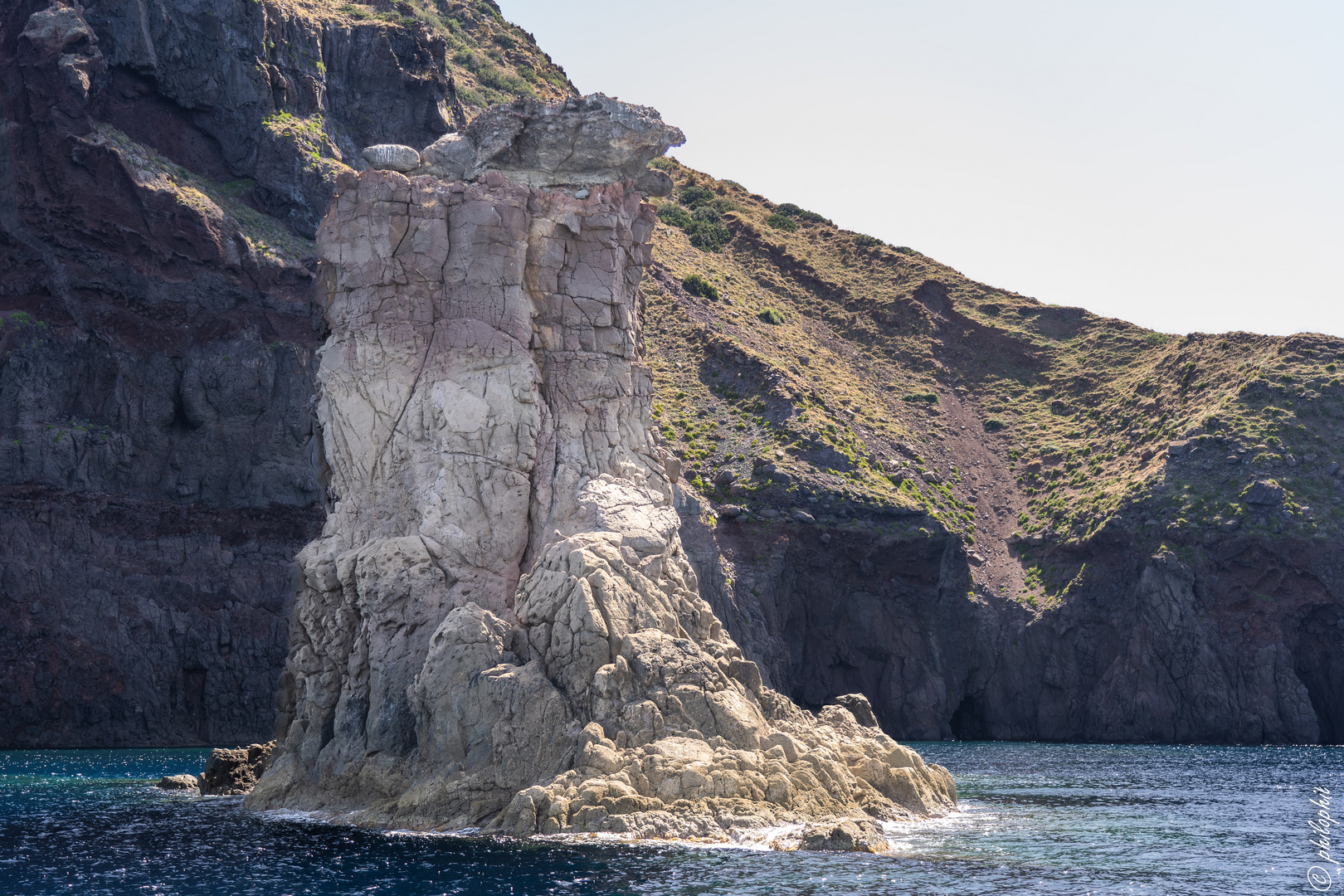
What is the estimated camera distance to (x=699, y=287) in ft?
346

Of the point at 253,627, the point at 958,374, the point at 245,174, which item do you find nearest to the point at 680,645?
the point at 253,627

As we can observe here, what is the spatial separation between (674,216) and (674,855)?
102426mm

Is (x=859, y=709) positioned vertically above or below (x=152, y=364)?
below

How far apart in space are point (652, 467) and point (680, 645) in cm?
962

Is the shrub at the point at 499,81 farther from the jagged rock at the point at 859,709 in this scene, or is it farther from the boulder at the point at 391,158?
the jagged rock at the point at 859,709

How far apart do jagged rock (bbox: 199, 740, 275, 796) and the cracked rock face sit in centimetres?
499

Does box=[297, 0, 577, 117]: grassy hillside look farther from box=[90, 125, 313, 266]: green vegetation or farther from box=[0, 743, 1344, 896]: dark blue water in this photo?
box=[0, 743, 1344, 896]: dark blue water

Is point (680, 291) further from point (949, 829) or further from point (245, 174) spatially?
point (949, 829)

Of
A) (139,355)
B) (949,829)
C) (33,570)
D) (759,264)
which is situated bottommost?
(949,829)

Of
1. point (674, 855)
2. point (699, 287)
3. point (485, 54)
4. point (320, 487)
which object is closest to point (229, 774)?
point (320, 487)

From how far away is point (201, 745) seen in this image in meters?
74.1

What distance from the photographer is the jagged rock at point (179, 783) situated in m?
47.5

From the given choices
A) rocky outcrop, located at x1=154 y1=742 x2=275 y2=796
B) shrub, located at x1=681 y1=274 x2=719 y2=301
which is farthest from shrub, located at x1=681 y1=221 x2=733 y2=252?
rocky outcrop, located at x1=154 y1=742 x2=275 y2=796

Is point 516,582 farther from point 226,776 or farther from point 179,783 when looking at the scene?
point 179,783
